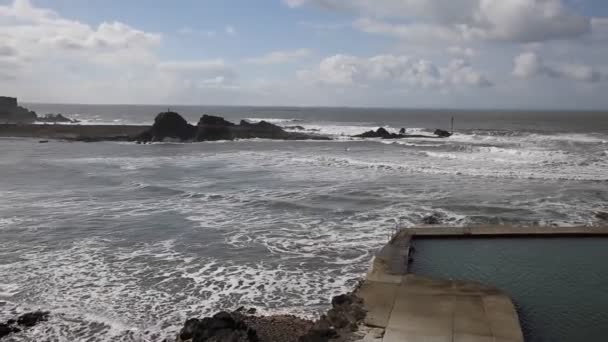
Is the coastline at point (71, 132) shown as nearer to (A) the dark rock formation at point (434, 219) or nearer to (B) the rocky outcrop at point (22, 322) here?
(A) the dark rock formation at point (434, 219)

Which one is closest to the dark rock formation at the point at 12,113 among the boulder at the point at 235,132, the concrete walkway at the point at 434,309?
the boulder at the point at 235,132

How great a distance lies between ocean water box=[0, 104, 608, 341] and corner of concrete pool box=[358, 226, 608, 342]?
160 centimetres

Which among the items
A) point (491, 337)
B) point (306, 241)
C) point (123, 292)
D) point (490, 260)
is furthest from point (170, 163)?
point (491, 337)

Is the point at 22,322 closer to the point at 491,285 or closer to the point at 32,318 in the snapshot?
the point at 32,318

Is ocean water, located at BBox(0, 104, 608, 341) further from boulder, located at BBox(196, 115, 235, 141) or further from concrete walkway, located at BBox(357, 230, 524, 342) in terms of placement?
boulder, located at BBox(196, 115, 235, 141)

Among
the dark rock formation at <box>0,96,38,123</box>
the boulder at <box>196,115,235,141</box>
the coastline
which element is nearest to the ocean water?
the boulder at <box>196,115,235,141</box>

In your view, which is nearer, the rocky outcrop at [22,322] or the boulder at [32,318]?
the rocky outcrop at [22,322]

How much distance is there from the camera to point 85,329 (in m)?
10.9

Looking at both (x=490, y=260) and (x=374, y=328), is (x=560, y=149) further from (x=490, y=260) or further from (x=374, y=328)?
(x=374, y=328)

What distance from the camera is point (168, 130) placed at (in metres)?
68.1

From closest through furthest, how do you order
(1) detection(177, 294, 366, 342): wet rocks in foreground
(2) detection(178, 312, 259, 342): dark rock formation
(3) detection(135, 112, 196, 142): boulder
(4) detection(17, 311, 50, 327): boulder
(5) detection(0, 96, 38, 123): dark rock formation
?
(2) detection(178, 312, 259, 342): dark rock formation → (1) detection(177, 294, 366, 342): wet rocks in foreground → (4) detection(17, 311, 50, 327): boulder → (3) detection(135, 112, 196, 142): boulder → (5) detection(0, 96, 38, 123): dark rock formation

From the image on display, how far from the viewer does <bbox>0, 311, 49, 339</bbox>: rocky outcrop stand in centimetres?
1068

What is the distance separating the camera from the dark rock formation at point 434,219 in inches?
774

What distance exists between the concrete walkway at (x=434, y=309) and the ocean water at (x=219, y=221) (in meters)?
1.59
